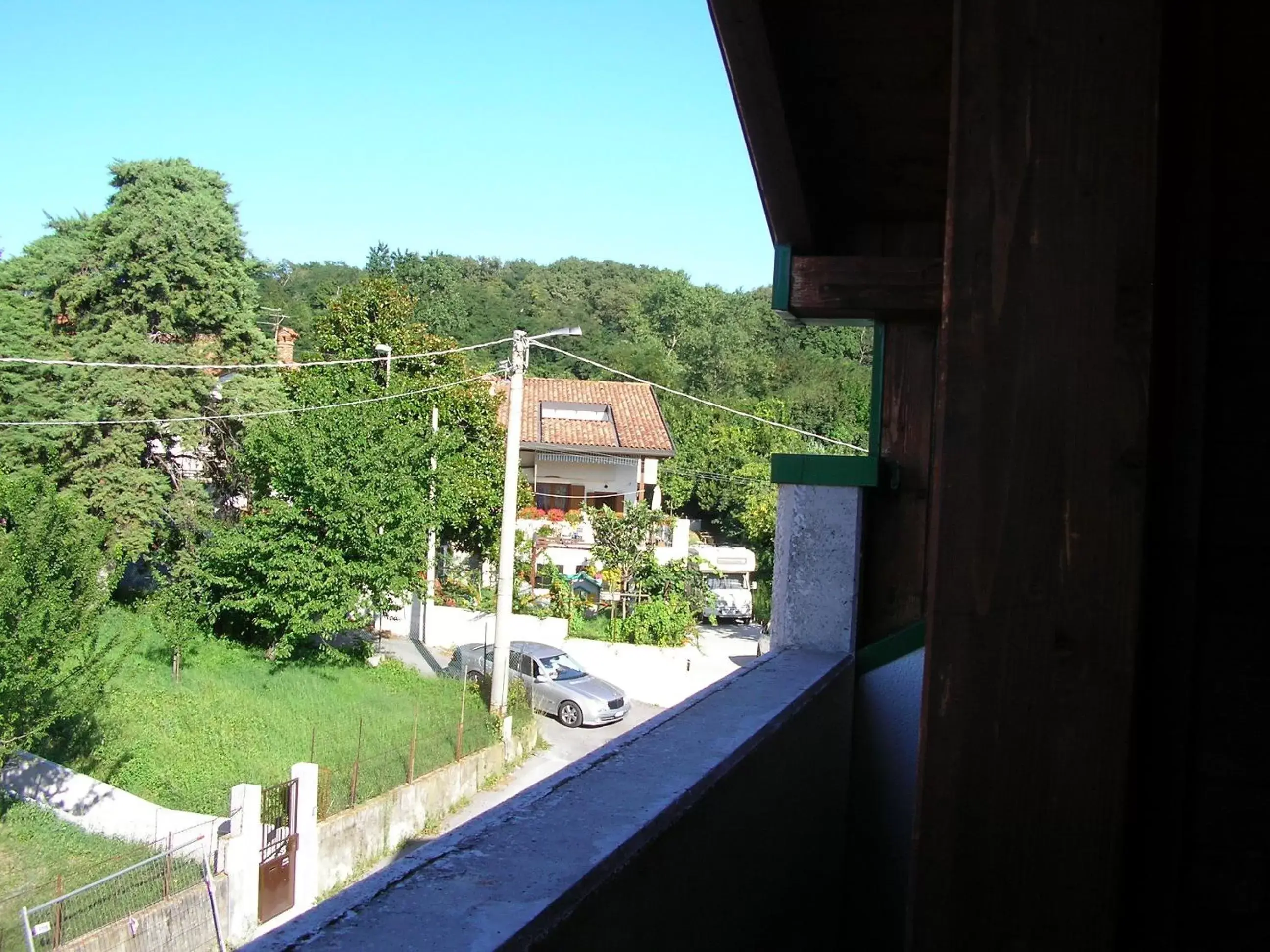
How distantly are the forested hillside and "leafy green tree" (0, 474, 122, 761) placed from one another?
38.3 feet

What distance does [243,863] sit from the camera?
32.6 feet

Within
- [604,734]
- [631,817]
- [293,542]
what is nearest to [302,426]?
[293,542]

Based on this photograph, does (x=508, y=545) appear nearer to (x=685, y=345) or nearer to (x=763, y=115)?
(x=763, y=115)

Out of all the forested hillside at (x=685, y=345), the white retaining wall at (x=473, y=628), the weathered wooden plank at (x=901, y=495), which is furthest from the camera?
the forested hillside at (x=685, y=345)

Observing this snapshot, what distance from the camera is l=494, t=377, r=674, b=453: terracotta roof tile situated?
29.7m

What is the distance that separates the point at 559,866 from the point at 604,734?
16238mm

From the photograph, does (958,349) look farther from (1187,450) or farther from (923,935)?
(923,935)

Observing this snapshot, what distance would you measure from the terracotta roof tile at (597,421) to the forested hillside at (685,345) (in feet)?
10.3

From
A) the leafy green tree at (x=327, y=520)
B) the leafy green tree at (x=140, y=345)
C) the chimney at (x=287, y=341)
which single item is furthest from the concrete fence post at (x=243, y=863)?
the chimney at (x=287, y=341)

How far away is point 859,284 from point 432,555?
704 inches

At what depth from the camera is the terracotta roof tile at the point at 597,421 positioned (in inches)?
1170

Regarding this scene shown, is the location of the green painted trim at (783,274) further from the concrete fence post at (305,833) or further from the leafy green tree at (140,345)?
the leafy green tree at (140,345)

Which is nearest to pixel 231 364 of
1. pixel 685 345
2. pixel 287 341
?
pixel 287 341

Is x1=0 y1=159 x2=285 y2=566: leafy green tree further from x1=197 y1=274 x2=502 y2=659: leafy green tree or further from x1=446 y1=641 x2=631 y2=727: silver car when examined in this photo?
x1=446 y1=641 x2=631 y2=727: silver car
